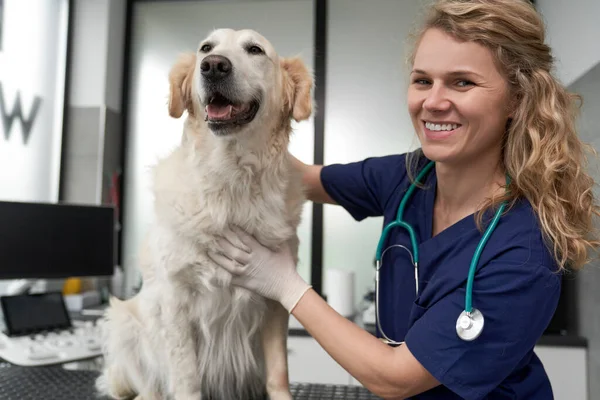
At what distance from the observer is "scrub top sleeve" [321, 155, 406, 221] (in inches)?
54.4

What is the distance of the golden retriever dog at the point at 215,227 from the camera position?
1107 millimetres

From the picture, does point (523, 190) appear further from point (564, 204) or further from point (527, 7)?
point (527, 7)

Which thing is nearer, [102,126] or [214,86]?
[214,86]

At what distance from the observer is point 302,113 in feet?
4.08

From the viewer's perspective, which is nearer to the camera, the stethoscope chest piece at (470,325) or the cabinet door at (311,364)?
the stethoscope chest piece at (470,325)

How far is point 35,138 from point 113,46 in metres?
0.78

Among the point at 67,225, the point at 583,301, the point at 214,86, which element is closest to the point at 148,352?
the point at 214,86

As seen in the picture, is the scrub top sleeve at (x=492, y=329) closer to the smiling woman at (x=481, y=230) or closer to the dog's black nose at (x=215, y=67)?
the smiling woman at (x=481, y=230)

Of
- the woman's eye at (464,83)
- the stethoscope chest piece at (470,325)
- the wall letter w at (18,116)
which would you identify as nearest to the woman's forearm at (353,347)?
the stethoscope chest piece at (470,325)

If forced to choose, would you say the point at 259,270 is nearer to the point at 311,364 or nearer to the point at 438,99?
the point at 438,99

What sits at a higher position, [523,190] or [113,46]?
[113,46]

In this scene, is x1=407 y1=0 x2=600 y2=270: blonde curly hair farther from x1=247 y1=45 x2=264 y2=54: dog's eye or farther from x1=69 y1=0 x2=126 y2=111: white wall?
x1=69 y1=0 x2=126 y2=111: white wall

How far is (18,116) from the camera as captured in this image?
8.23 ft

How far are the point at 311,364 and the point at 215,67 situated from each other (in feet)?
5.47
